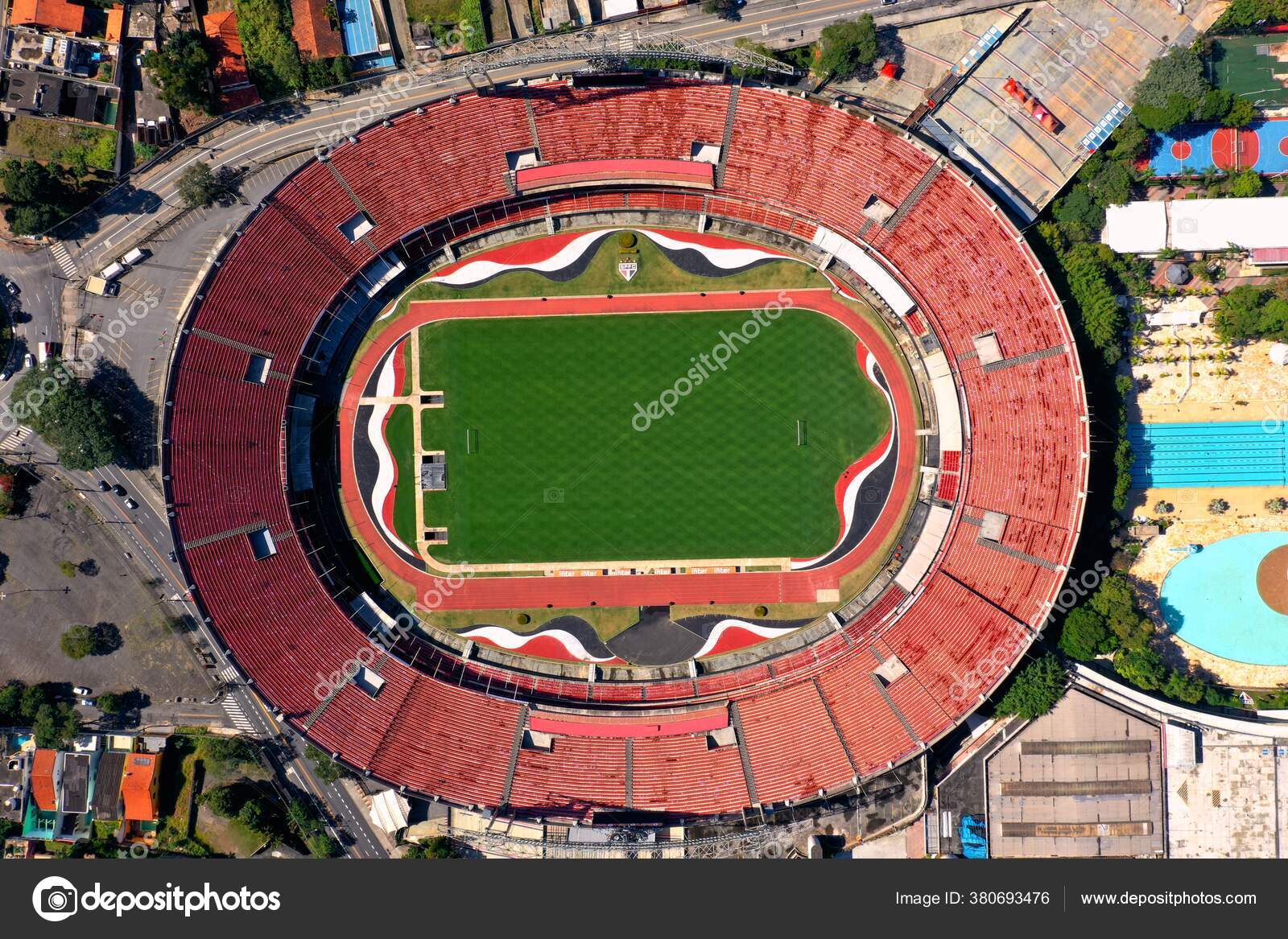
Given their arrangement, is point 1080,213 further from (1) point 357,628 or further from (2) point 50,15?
(2) point 50,15

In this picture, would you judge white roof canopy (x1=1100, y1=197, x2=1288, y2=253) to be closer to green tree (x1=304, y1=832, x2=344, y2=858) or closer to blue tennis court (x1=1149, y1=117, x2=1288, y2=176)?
blue tennis court (x1=1149, y1=117, x2=1288, y2=176)

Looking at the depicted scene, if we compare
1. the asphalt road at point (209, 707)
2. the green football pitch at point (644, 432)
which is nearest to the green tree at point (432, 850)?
the asphalt road at point (209, 707)

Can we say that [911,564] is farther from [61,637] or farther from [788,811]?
[61,637]

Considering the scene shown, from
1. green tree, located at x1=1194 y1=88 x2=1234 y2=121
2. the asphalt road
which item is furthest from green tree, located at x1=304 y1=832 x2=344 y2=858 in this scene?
green tree, located at x1=1194 y1=88 x2=1234 y2=121

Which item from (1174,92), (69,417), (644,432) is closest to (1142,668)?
(644,432)

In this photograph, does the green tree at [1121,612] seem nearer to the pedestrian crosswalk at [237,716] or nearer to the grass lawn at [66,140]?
the pedestrian crosswalk at [237,716]
